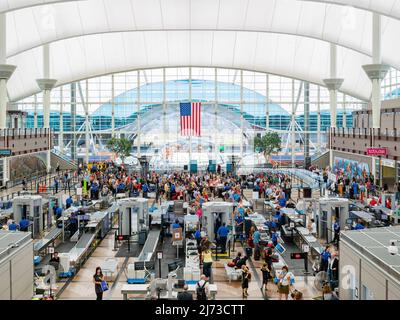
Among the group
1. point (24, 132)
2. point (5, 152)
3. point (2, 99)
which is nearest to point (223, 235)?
point (5, 152)

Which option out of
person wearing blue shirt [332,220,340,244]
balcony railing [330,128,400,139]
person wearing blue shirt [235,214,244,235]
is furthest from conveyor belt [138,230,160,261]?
balcony railing [330,128,400,139]

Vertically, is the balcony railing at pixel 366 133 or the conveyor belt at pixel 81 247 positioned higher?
the balcony railing at pixel 366 133

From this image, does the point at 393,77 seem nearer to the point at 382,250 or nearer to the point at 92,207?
the point at 92,207

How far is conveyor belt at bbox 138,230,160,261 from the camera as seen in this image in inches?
616

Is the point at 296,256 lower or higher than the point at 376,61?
lower

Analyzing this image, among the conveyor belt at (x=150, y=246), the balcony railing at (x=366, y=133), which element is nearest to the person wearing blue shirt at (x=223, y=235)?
the conveyor belt at (x=150, y=246)

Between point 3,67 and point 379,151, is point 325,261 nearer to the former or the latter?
point 379,151

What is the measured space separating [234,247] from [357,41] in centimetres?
2384

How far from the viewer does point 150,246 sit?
17484mm

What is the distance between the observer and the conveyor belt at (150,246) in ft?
51.3

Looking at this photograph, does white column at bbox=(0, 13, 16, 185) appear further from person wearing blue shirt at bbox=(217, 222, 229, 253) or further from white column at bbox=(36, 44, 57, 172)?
person wearing blue shirt at bbox=(217, 222, 229, 253)

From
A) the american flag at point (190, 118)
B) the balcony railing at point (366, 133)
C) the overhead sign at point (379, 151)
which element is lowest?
the overhead sign at point (379, 151)

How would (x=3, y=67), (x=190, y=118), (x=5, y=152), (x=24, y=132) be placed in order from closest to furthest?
(x=5, y=152), (x=3, y=67), (x=24, y=132), (x=190, y=118)

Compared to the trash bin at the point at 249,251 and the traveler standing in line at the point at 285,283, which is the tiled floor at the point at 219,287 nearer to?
the trash bin at the point at 249,251
